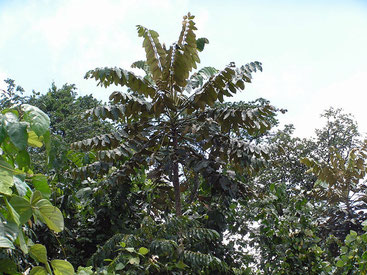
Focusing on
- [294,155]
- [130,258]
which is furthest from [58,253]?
[294,155]

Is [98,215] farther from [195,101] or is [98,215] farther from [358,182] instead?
[358,182]

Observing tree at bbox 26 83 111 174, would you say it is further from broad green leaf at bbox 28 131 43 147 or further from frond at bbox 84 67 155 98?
broad green leaf at bbox 28 131 43 147

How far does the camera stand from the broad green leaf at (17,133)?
127 cm

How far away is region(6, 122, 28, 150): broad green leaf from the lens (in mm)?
1268

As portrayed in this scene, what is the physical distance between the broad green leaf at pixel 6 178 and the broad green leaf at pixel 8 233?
0.11 meters

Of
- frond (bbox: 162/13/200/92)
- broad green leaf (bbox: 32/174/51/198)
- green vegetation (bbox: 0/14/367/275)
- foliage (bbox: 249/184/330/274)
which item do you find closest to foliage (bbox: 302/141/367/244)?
green vegetation (bbox: 0/14/367/275)

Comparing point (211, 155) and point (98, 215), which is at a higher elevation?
point (211, 155)

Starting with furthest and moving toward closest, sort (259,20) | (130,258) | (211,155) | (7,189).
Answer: (211,155) → (130,258) → (259,20) → (7,189)

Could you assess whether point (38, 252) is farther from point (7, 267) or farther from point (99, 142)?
point (99, 142)

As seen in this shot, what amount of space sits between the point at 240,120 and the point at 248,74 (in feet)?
2.55

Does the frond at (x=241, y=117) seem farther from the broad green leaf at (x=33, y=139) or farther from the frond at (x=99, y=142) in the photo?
the broad green leaf at (x=33, y=139)

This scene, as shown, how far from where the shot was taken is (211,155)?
5.03m

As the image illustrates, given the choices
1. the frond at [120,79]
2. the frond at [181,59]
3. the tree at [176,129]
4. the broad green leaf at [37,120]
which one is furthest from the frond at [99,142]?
the broad green leaf at [37,120]

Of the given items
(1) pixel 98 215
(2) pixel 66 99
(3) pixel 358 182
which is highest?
(2) pixel 66 99
